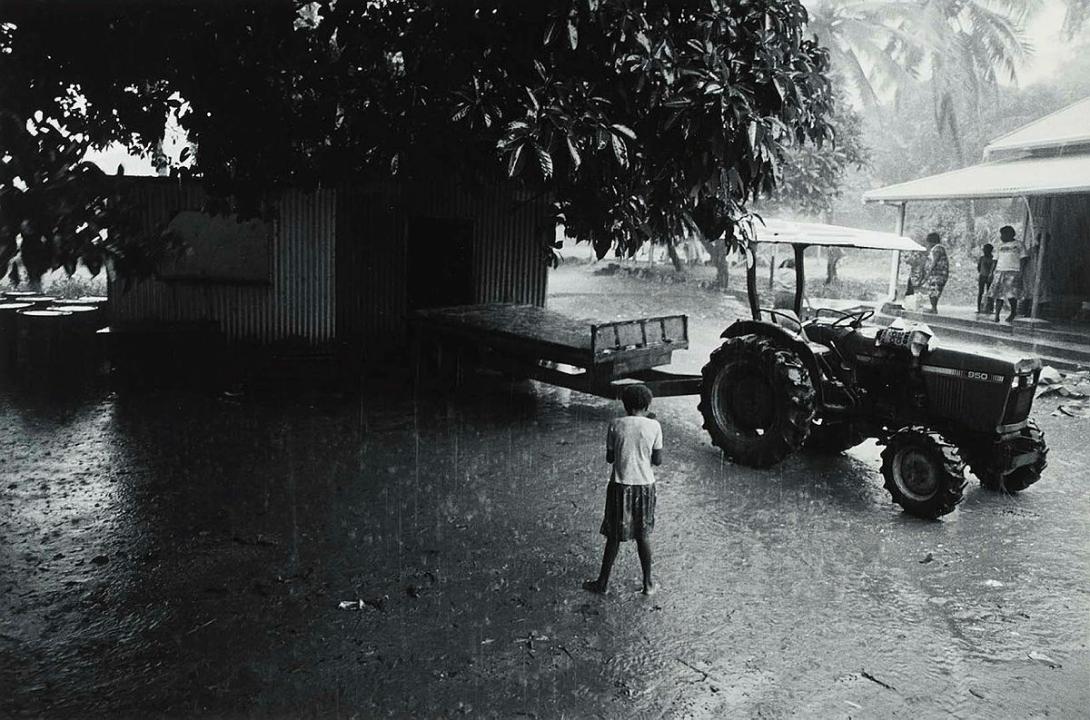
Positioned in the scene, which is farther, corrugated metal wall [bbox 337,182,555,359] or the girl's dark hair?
corrugated metal wall [bbox 337,182,555,359]

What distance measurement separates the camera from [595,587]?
15.9 ft

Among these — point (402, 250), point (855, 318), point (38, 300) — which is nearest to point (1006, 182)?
point (855, 318)

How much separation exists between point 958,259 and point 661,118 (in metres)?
21.3

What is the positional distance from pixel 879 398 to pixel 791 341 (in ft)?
3.01

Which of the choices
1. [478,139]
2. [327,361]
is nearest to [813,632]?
[478,139]

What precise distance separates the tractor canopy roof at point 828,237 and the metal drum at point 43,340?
389 inches

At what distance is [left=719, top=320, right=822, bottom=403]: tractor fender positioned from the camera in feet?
23.5

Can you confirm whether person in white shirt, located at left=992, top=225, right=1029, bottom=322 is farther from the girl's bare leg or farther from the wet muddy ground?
the girl's bare leg

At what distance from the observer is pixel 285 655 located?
3990mm

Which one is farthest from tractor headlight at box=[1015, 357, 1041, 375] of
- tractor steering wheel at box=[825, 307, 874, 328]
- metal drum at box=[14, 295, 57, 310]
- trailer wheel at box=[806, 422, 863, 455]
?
metal drum at box=[14, 295, 57, 310]

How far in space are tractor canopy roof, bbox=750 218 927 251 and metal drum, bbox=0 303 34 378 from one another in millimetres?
10386

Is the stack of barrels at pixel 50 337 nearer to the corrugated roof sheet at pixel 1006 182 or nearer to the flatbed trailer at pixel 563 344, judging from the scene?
the flatbed trailer at pixel 563 344

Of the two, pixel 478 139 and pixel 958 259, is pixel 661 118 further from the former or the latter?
pixel 958 259

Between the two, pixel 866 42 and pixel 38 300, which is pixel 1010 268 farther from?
pixel 38 300
